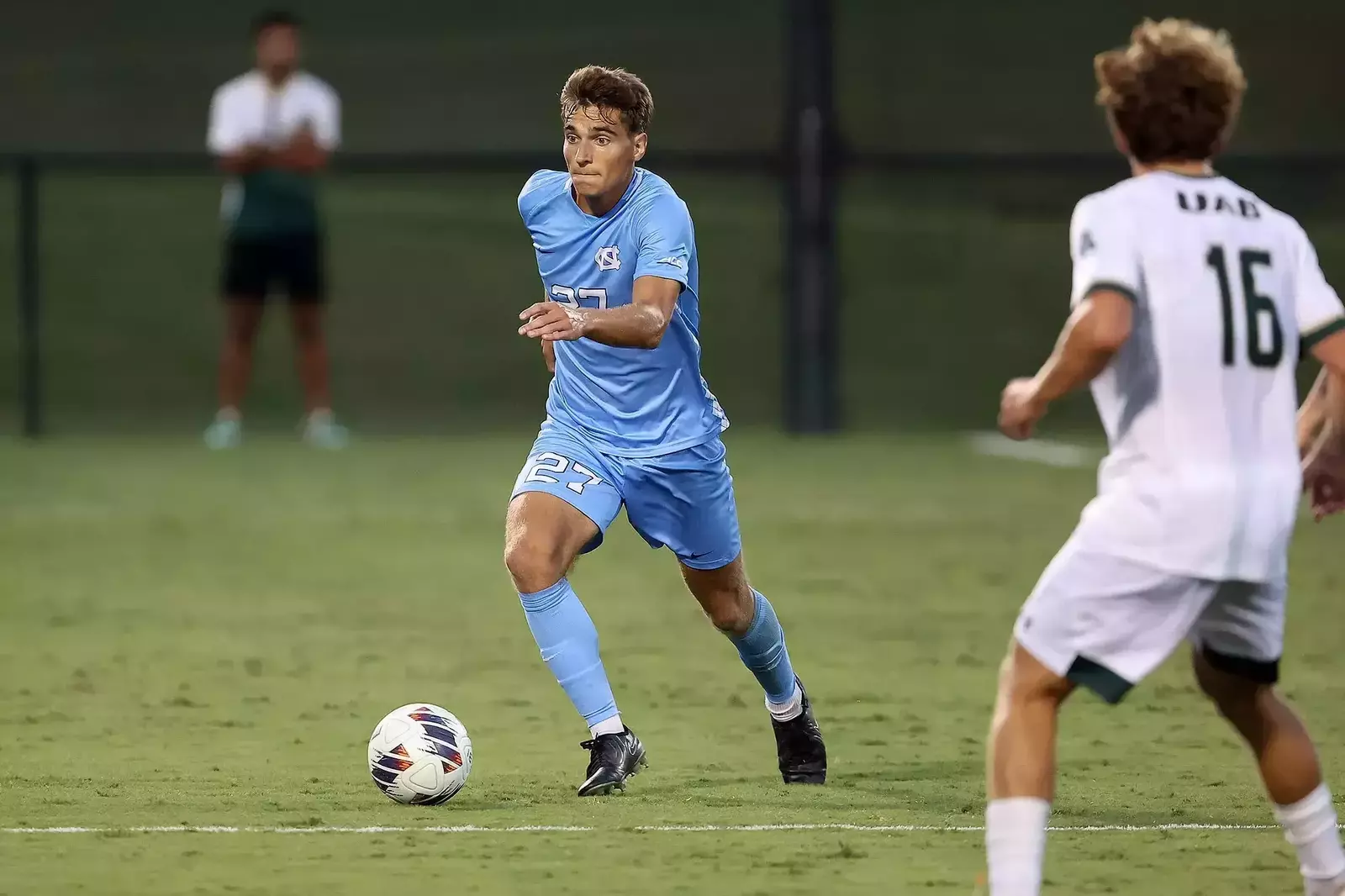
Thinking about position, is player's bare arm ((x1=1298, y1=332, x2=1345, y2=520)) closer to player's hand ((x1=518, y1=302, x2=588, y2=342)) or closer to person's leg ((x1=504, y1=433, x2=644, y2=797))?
player's hand ((x1=518, y1=302, x2=588, y2=342))

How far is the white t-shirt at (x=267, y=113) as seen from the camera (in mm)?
16109

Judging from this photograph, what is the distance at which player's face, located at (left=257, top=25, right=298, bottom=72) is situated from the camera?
1576cm

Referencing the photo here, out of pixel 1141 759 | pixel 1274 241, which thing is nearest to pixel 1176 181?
pixel 1274 241

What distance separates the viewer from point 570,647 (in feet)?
21.2

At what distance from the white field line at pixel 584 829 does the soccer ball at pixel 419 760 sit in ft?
0.79

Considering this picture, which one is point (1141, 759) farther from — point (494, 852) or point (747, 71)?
point (747, 71)

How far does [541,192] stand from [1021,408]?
245 cm

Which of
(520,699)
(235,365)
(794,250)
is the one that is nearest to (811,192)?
(794,250)

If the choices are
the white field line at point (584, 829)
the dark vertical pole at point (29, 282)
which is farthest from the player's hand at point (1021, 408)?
the dark vertical pole at point (29, 282)

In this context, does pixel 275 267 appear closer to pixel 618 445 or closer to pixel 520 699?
pixel 520 699

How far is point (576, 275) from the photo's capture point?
6.81 m

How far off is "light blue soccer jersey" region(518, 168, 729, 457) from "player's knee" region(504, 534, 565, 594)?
0.38 meters

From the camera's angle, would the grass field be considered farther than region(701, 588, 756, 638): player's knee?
No

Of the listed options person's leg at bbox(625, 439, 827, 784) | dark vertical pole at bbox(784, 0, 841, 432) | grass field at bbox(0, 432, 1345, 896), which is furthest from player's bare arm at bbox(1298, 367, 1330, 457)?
dark vertical pole at bbox(784, 0, 841, 432)
